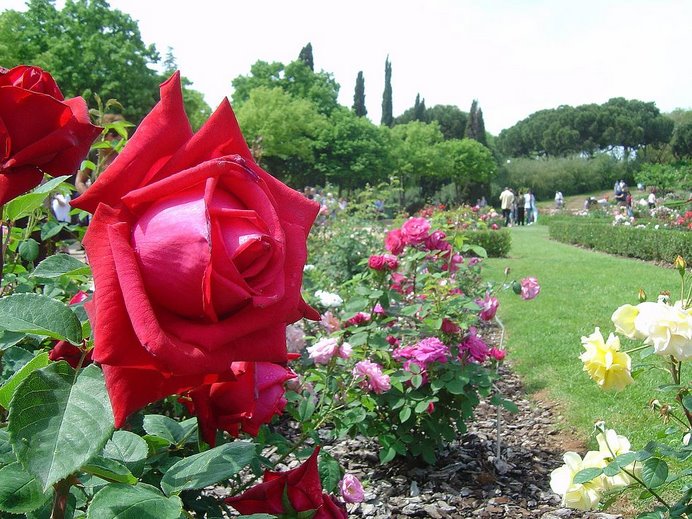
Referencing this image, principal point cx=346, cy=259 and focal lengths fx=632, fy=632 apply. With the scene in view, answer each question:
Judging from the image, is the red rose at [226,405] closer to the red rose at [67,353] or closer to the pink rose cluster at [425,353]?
the red rose at [67,353]

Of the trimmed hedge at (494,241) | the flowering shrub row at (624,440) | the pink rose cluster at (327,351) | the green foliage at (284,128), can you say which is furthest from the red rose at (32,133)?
the green foliage at (284,128)

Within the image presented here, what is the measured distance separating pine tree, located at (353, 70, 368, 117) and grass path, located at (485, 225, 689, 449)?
34.9 metres

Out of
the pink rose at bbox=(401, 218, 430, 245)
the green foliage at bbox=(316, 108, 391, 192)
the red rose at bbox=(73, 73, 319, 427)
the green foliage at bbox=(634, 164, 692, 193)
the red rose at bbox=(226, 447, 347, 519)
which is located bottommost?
the red rose at bbox=(226, 447, 347, 519)

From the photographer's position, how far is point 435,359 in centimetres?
267

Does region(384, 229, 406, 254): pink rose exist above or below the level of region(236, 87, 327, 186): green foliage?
below

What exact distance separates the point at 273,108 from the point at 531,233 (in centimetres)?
1713

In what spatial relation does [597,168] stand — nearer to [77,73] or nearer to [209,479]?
[77,73]

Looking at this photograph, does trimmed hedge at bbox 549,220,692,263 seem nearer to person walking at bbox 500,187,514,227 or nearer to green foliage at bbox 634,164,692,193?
person walking at bbox 500,187,514,227

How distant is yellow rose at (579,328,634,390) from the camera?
135 cm

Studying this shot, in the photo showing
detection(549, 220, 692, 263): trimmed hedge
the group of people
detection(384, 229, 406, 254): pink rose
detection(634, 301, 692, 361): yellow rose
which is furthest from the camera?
the group of people

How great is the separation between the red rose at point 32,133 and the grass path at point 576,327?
5.25ft

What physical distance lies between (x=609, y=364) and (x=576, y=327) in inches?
196

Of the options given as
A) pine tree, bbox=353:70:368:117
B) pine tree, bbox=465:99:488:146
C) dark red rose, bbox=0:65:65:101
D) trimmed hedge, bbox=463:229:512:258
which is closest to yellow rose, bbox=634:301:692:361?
dark red rose, bbox=0:65:65:101

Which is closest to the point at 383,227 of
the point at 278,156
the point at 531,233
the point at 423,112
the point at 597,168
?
the point at 531,233
